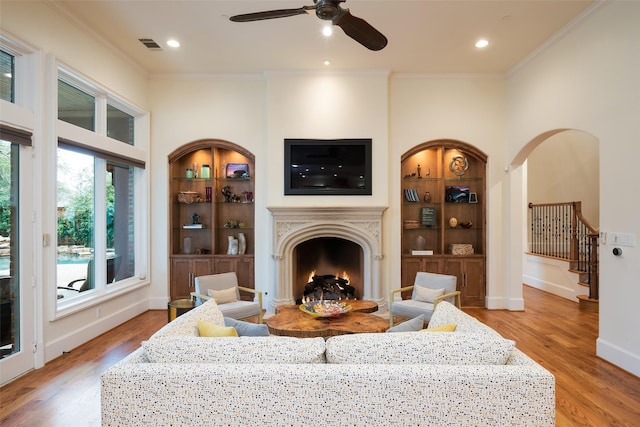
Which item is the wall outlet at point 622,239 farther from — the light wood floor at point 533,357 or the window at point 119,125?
the window at point 119,125

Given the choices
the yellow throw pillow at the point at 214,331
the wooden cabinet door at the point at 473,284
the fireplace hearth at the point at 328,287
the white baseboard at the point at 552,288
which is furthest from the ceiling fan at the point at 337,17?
the white baseboard at the point at 552,288

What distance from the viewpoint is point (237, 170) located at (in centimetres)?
610

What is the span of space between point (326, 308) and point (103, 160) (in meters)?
3.39

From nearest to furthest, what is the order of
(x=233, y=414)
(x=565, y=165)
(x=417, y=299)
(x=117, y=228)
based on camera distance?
(x=233, y=414) → (x=417, y=299) → (x=117, y=228) → (x=565, y=165)

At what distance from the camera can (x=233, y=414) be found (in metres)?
1.80

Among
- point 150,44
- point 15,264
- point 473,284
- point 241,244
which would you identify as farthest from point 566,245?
point 15,264

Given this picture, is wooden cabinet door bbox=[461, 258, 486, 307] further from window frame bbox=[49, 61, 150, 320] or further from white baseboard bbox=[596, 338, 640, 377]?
window frame bbox=[49, 61, 150, 320]

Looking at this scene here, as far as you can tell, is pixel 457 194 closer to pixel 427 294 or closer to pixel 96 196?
pixel 427 294

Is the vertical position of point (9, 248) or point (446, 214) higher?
point (446, 214)

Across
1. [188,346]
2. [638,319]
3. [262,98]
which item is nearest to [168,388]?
[188,346]

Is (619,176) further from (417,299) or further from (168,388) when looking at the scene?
(168,388)

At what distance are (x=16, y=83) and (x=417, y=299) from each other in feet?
15.5

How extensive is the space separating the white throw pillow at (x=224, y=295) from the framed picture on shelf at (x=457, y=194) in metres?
3.71

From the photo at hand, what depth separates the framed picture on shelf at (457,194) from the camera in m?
6.11
